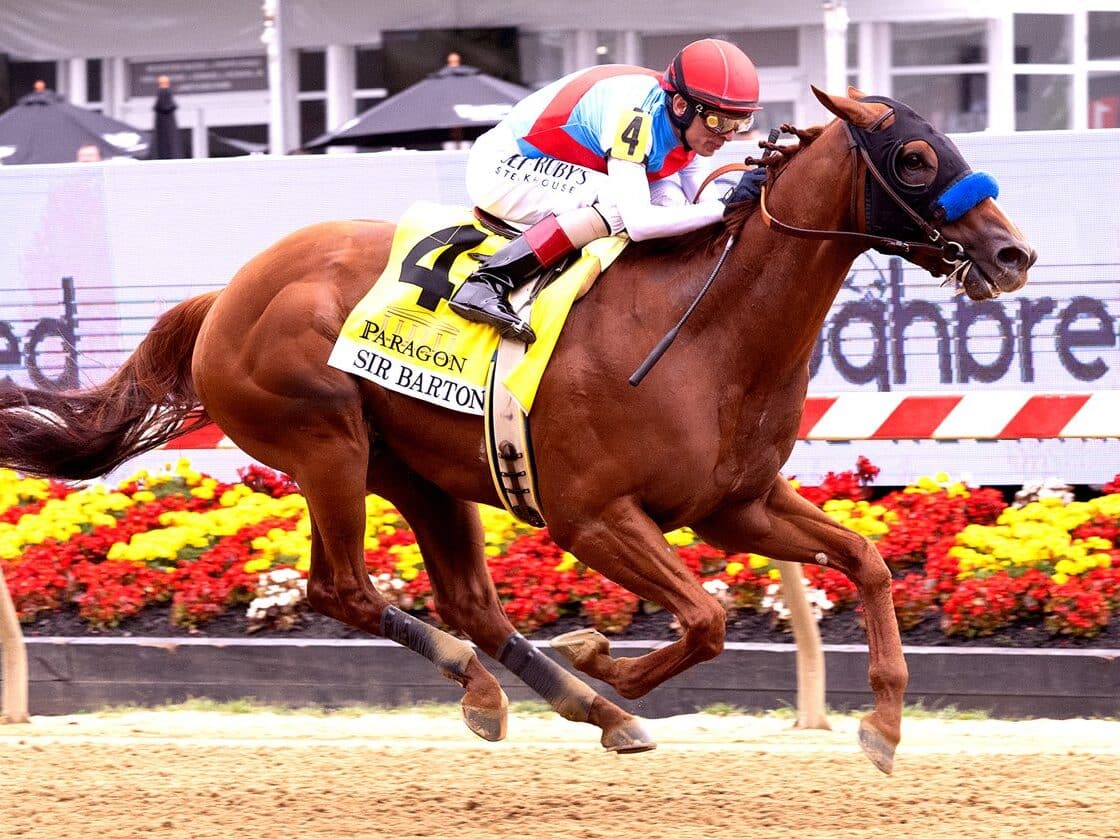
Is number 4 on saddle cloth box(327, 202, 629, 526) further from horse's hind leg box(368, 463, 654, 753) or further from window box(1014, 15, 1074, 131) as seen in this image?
window box(1014, 15, 1074, 131)

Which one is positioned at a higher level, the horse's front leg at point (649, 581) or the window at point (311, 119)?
the window at point (311, 119)

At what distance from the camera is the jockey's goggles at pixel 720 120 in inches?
184

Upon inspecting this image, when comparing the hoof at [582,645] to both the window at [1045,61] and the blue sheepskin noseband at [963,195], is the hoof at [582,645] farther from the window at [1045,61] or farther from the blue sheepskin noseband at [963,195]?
the window at [1045,61]

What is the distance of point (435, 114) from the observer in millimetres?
11938

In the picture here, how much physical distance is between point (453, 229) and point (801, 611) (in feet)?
5.78

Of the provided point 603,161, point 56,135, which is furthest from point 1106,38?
point 603,161

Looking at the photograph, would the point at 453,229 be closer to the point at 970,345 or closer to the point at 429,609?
the point at 429,609

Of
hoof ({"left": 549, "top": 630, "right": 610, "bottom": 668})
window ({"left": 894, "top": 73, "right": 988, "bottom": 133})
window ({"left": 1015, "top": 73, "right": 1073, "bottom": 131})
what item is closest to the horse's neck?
hoof ({"left": 549, "top": 630, "right": 610, "bottom": 668})

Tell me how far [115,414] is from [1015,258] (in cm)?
313

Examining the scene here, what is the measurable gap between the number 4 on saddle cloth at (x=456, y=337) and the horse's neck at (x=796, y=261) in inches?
16.8

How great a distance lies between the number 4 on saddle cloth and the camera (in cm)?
479

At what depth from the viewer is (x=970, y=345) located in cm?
770

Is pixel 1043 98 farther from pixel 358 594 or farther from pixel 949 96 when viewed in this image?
pixel 358 594

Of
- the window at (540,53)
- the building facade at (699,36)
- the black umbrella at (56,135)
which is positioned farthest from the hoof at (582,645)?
the window at (540,53)
